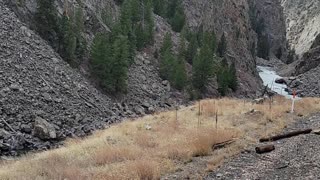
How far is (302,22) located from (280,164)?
163 meters

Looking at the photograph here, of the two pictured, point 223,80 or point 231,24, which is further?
point 231,24

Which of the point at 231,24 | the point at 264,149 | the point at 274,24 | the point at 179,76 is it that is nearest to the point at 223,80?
the point at 179,76

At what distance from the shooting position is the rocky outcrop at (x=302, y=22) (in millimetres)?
147875

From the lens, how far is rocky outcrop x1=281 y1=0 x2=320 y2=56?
147875mm

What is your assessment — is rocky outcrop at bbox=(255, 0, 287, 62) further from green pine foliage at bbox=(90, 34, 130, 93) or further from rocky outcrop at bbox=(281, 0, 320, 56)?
green pine foliage at bbox=(90, 34, 130, 93)

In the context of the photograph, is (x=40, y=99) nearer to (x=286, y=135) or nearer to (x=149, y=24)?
(x=286, y=135)

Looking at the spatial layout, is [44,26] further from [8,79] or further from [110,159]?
[110,159]

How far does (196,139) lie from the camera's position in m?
12.8

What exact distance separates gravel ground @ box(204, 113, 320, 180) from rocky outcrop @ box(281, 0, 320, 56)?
13768 cm

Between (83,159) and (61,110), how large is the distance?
15.7m

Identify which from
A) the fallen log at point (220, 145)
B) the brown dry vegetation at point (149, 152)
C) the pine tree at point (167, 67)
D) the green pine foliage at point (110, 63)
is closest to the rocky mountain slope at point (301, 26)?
the pine tree at point (167, 67)


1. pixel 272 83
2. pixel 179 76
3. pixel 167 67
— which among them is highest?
pixel 167 67

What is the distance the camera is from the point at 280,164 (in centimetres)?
1018

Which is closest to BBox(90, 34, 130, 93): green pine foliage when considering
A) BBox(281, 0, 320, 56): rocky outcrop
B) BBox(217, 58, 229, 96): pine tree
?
BBox(217, 58, 229, 96): pine tree
